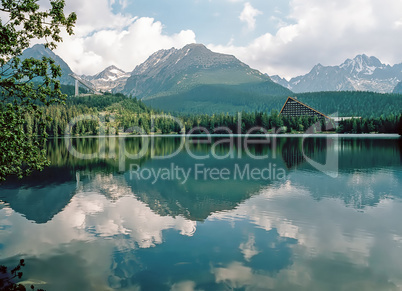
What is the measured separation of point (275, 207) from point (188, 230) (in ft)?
29.4

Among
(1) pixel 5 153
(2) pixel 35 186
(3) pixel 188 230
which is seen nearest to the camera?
(1) pixel 5 153

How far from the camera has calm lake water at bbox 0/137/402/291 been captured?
13.8m

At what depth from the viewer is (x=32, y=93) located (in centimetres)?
1379

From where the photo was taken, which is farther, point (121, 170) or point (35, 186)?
point (121, 170)

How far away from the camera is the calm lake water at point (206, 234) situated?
45.3 ft

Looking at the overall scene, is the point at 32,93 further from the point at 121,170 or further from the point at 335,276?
the point at 121,170

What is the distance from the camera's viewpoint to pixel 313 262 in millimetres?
15242

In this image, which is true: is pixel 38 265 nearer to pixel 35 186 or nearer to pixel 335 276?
pixel 335 276

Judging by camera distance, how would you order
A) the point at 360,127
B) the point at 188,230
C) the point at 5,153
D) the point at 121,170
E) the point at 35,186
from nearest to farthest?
1. the point at 5,153
2. the point at 188,230
3. the point at 35,186
4. the point at 121,170
5. the point at 360,127

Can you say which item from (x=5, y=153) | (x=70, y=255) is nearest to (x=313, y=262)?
(x=70, y=255)

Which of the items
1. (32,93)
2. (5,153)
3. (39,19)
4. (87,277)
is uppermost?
(39,19)

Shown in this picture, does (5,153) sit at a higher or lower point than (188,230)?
higher

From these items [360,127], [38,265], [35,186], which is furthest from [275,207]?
[360,127]

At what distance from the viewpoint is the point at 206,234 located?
63.7ft
